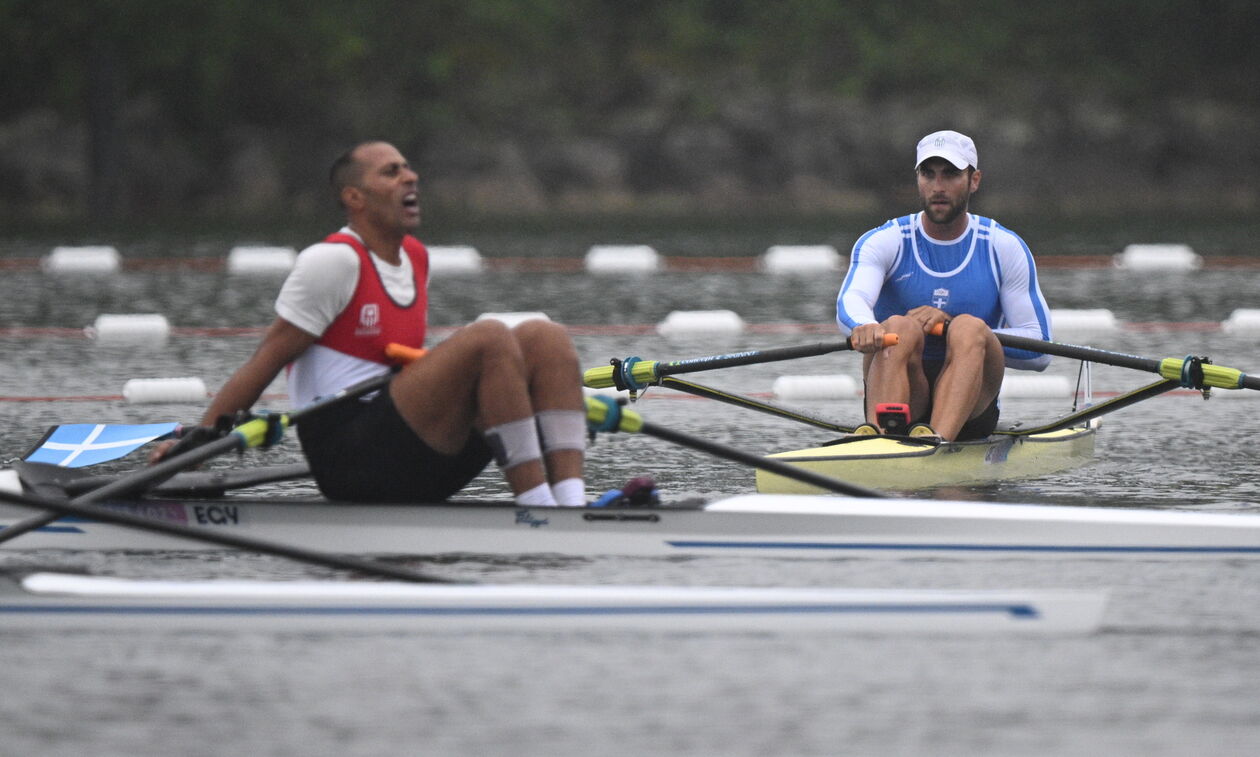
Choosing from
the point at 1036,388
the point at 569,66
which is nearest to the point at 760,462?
the point at 1036,388

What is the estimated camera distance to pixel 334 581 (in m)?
5.96

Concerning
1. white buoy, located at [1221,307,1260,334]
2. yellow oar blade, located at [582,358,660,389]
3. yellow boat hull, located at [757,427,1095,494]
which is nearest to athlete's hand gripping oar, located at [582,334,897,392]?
yellow oar blade, located at [582,358,660,389]

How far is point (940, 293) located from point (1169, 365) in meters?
0.86

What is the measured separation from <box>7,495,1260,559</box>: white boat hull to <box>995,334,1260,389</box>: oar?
1.36 metres

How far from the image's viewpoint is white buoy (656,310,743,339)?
44.0ft

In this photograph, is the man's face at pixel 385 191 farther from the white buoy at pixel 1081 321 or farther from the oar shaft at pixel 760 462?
the white buoy at pixel 1081 321

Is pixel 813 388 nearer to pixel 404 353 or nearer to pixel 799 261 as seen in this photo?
pixel 404 353

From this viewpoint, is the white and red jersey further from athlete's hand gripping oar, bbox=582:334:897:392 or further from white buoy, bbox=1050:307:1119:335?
white buoy, bbox=1050:307:1119:335

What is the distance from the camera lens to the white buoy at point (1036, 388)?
10.6 m

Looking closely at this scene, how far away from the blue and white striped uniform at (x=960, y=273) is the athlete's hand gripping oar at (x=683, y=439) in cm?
160

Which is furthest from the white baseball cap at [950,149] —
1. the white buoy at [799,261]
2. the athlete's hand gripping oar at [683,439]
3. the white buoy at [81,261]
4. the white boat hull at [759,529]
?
the white buoy at [81,261]

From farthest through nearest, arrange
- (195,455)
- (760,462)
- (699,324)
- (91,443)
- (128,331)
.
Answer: (699,324)
(128,331)
(91,443)
(760,462)
(195,455)

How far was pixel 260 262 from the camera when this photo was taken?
62.2 ft

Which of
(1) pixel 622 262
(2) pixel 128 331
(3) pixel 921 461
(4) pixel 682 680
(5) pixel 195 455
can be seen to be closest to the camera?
(4) pixel 682 680
